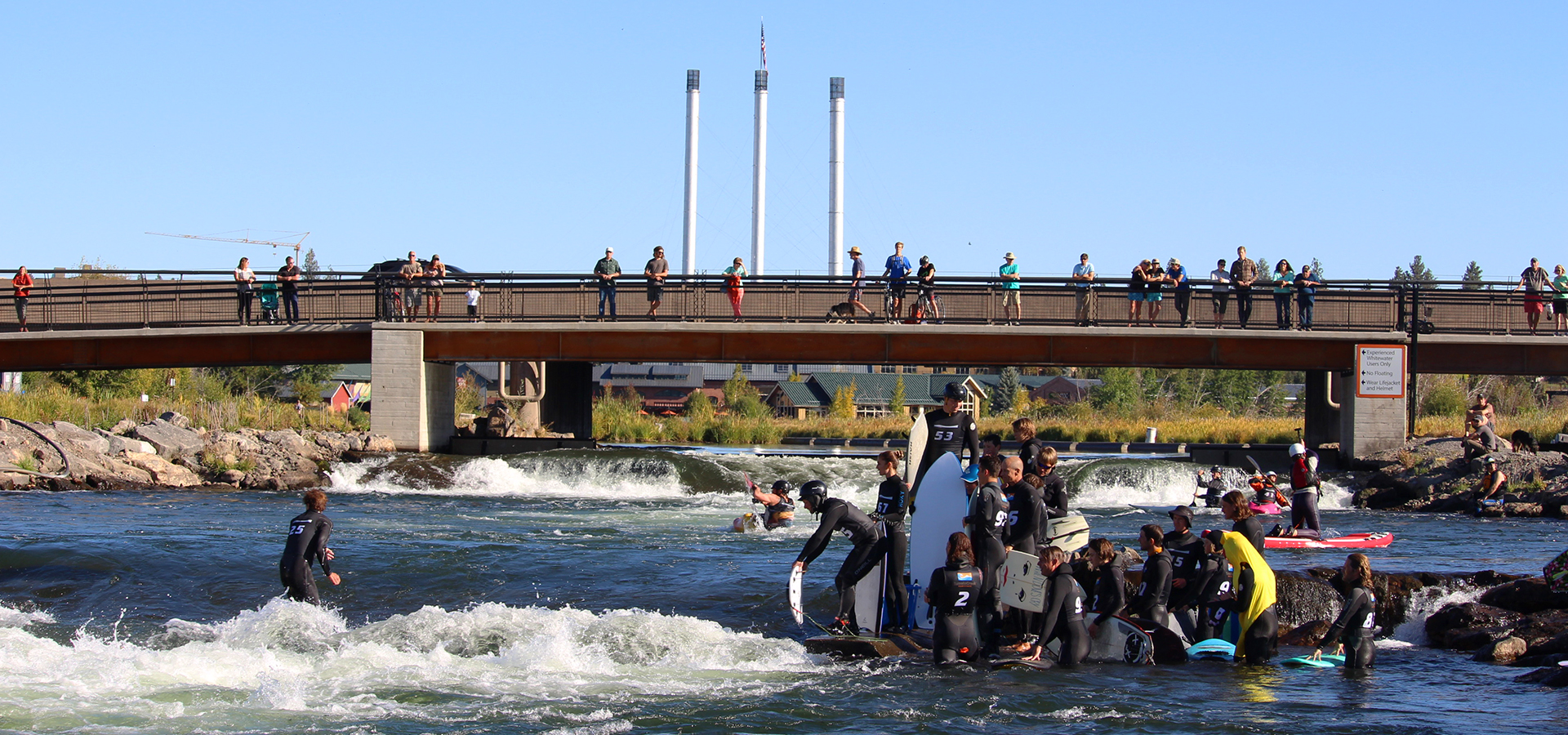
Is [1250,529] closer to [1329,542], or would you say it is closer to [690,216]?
[1329,542]

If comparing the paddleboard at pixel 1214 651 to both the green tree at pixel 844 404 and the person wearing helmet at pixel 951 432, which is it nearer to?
the person wearing helmet at pixel 951 432

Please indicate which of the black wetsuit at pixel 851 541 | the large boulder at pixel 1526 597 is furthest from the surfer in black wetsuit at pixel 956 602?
the large boulder at pixel 1526 597

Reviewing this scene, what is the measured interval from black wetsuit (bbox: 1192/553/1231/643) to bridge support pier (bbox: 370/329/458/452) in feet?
78.5

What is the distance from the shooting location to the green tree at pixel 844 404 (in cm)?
7794

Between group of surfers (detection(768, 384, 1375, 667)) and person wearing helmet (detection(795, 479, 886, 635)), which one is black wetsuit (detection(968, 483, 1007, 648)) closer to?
group of surfers (detection(768, 384, 1375, 667))

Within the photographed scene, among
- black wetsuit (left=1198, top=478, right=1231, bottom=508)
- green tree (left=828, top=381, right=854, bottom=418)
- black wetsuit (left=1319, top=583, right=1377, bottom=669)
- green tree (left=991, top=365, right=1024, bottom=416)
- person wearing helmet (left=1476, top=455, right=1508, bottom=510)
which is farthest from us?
green tree (left=991, top=365, right=1024, bottom=416)

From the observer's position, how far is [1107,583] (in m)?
11.7

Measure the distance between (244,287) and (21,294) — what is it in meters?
5.14

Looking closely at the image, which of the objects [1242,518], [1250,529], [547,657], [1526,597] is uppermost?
[1242,518]

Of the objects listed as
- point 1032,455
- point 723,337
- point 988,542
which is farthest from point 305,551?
point 723,337

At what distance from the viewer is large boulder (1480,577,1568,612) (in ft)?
44.1

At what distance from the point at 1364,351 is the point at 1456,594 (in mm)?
17952

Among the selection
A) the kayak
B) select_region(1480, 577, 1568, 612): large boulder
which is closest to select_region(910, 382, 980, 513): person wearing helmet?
select_region(1480, 577, 1568, 612): large boulder

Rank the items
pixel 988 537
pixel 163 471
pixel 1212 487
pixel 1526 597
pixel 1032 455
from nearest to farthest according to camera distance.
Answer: pixel 988 537
pixel 1032 455
pixel 1526 597
pixel 1212 487
pixel 163 471
